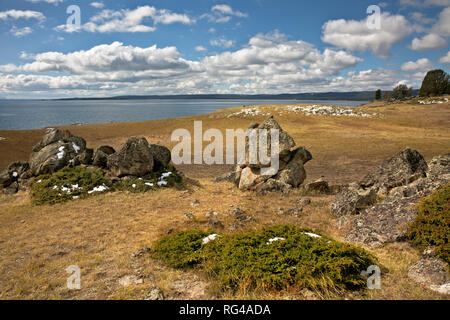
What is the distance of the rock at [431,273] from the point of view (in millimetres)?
6234

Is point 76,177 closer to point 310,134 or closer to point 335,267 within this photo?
point 335,267

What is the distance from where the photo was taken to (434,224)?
303 inches

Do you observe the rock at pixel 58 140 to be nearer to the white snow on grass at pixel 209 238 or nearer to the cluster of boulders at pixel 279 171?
the cluster of boulders at pixel 279 171

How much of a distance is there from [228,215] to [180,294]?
21.4ft

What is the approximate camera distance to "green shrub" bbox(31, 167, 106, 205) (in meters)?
17.0

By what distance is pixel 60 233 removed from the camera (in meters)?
11.9

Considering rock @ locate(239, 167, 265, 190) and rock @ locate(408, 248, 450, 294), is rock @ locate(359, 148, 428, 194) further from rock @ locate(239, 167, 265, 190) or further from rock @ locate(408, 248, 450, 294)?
rock @ locate(408, 248, 450, 294)

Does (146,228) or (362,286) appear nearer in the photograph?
(362,286)

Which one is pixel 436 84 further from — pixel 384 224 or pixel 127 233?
pixel 127 233

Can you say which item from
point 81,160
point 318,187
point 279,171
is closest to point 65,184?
point 81,160

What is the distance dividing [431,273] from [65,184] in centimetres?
2026

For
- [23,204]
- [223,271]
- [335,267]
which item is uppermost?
[335,267]

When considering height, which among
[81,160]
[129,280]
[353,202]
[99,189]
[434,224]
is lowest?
[129,280]
